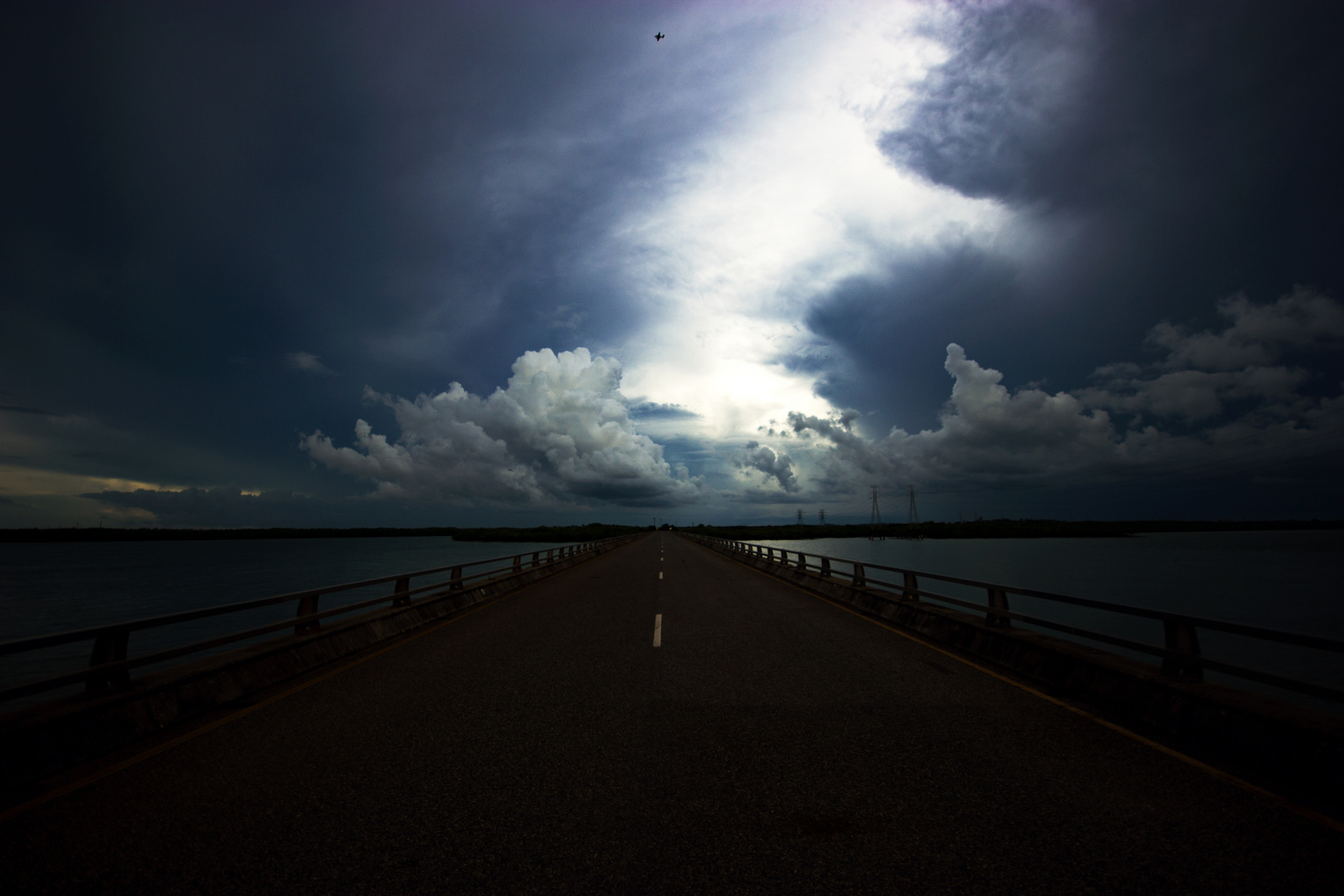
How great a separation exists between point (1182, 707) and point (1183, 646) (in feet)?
2.09

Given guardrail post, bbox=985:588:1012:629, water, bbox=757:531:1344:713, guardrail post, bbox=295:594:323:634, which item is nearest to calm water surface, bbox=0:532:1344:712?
water, bbox=757:531:1344:713

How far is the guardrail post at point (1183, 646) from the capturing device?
5.83 m

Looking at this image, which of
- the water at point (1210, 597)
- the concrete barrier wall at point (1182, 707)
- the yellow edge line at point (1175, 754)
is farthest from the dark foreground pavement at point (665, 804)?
the water at point (1210, 597)

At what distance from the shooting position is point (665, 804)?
4.05 meters

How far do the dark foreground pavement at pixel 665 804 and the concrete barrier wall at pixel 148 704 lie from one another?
61 cm

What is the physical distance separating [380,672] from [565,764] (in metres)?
4.51

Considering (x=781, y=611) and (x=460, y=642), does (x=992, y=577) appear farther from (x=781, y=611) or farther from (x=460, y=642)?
(x=460, y=642)

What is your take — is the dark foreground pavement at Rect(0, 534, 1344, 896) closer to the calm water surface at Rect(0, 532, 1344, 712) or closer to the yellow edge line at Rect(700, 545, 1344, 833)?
the yellow edge line at Rect(700, 545, 1344, 833)

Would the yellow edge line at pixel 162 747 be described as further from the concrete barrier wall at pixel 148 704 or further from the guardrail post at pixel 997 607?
the guardrail post at pixel 997 607

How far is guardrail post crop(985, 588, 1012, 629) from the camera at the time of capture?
360 inches

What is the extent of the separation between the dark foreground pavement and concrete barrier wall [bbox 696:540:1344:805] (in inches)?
20.5

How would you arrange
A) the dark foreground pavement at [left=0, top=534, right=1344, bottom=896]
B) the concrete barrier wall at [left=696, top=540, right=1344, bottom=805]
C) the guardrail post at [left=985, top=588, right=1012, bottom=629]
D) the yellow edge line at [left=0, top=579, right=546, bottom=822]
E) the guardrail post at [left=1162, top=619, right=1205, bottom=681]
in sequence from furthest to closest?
the guardrail post at [left=985, top=588, right=1012, bottom=629] < the guardrail post at [left=1162, top=619, right=1205, bottom=681] < the concrete barrier wall at [left=696, top=540, right=1344, bottom=805] < the yellow edge line at [left=0, top=579, right=546, bottom=822] < the dark foreground pavement at [left=0, top=534, right=1344, bottom=896]

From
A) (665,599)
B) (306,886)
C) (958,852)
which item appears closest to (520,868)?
(306,886)

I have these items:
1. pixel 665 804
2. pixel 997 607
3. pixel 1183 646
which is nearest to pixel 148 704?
pixel 665 804
